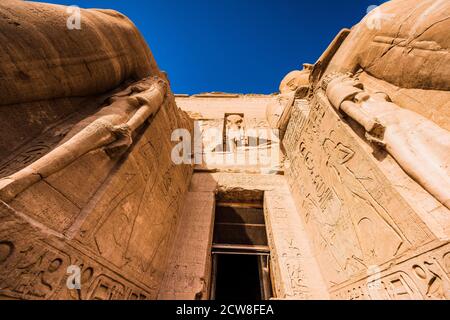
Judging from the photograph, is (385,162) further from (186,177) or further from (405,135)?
(186,177)

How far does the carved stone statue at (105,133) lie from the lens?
1502mm

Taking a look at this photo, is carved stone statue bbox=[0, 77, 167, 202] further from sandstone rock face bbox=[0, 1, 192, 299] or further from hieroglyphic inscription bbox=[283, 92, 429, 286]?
hieroglyphic inscription bbox=[283, 92, 429, 286]

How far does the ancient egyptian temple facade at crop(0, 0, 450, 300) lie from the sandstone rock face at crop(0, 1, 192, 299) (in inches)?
0.6

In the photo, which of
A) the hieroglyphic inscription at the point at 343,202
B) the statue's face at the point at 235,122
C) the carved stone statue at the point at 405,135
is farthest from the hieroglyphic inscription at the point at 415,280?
the statue's face at the point at 235,122

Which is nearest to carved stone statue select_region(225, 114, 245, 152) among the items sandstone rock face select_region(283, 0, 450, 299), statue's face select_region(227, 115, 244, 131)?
statue's face select_region(227, 115, 244, 131)

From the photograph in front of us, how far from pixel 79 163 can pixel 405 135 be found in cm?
370

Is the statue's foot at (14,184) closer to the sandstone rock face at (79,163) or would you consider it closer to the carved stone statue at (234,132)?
the sandstone rock face at (79,163)

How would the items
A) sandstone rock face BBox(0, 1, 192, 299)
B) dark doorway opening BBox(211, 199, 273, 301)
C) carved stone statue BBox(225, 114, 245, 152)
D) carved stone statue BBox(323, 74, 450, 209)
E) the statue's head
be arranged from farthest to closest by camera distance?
the statue's head → carved stone statue BBox(225, 114, 245, 152) → dark doorway opening BBox(211, 199, 273, 301) → carved stone statue BBox(323, 74, 450, 209) → sandstone rock face BBox(0, 1, 192, 299)

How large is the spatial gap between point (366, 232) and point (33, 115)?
437 centimetres

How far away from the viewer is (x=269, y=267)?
12.8ft

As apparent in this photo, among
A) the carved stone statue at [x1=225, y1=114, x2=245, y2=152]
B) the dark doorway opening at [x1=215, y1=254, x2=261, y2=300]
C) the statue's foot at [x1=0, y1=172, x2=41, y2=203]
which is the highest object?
the carved stone statue at [x1=225, y1=114, x2=245, y2=152]

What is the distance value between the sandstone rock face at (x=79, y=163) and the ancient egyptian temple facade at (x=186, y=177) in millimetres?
15

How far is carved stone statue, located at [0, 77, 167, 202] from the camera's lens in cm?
150

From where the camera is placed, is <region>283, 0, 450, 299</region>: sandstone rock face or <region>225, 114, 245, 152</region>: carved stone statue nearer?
<region>283, 0, 450, 299</region>: sandstone rock face
